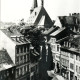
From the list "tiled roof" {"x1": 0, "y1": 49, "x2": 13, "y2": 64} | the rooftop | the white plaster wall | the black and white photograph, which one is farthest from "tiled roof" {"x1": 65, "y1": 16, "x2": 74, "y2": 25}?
"tiled roof" {"x1": 0, "y1": 49, "x2": 13, "y2": 64}

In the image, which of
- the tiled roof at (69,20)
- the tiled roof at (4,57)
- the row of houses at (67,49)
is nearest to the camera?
the tiled roof at (4,57)

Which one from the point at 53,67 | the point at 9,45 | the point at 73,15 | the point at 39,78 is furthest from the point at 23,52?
the point at 73,15

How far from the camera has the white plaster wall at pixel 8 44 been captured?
85.2 feet

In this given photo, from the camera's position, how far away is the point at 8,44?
26.7 m

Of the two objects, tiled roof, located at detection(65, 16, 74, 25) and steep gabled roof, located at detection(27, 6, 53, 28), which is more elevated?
steep gabled roof, located at detection(27, 6, 53, 28)

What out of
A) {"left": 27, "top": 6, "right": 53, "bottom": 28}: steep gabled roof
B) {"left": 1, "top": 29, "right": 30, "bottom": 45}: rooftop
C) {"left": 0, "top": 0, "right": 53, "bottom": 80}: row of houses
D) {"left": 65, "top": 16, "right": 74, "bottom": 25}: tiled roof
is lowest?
{"left": 0, "top": 0, "right": 53, "bottom": 80}: row of houses

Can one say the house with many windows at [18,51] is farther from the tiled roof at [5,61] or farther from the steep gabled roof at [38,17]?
the steep gabled roof at [38,17]

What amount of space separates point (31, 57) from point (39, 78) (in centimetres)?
408

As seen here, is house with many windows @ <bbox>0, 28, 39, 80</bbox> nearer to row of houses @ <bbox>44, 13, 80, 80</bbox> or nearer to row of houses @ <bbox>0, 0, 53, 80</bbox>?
row of houses @ <bbox>0, 0, 53, 80</bbox>

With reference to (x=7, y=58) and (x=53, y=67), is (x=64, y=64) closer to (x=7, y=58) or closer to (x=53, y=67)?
(x=53, y=67)

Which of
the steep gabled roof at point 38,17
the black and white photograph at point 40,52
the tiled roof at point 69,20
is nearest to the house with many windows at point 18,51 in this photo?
the black and white photograph at point 40,52

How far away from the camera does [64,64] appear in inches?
1259

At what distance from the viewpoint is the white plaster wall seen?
85.2 ft

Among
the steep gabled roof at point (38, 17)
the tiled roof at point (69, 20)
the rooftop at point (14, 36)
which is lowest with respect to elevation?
the rooftop at point (14, 36)
